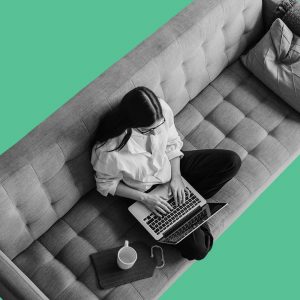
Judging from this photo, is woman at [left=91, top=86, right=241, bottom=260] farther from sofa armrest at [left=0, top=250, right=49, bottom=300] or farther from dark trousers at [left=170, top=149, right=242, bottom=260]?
sofa armrest at [left=0, top=250, right=49, bottom=300]

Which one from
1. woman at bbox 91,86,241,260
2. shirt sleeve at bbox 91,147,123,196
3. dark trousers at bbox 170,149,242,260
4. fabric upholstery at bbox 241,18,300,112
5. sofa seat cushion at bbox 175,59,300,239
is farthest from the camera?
fabric upholstery at bbox 241,18,300,112

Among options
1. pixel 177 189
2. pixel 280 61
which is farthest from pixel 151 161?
pixel 280 61

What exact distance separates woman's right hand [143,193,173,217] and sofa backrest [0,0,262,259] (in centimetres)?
28

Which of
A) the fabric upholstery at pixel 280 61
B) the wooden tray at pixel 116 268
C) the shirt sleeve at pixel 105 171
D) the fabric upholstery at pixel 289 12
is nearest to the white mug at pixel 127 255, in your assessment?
the wooden tray at pixel 116 268

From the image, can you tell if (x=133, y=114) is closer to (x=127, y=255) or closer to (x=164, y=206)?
(x=164, y=206)

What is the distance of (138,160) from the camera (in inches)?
89.0

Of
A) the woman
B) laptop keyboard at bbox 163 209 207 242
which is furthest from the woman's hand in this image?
laptop keyboard at bbox 163 209 207 242

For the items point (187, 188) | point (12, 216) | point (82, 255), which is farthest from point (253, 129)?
point (12, 216)

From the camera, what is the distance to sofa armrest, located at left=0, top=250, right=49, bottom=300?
191 cm

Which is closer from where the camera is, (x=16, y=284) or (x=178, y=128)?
(x=16, y=284)

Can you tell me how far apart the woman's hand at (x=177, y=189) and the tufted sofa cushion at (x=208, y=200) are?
22cm

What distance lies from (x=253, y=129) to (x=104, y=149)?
0.98 metres

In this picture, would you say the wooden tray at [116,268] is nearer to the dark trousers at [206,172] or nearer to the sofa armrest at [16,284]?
the dark trousers at [206,172]

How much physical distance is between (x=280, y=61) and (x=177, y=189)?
103 centimetres
